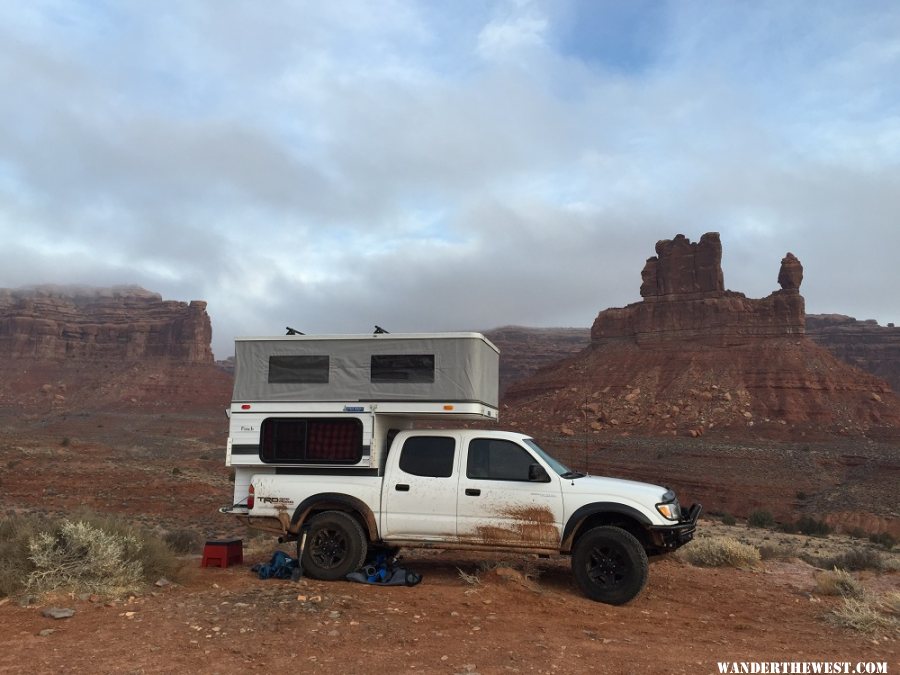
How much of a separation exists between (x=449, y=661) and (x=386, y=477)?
3222 millimetres

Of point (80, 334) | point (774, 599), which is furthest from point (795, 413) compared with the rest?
point (80, 334)

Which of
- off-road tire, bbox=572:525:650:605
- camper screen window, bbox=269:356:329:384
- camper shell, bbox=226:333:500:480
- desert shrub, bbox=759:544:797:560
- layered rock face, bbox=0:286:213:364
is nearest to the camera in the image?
off-road tire, bbox=572:525:650:605

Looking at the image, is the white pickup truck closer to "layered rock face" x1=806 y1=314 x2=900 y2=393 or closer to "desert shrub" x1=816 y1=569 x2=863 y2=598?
"desert shrub" x1=816 y1=569 x2=863 y2=598

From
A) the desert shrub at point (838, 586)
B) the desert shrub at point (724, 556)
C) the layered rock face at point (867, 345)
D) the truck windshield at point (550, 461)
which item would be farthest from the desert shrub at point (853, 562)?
the layered rock face at point (867, 345)

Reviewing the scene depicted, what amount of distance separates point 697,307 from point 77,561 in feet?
260

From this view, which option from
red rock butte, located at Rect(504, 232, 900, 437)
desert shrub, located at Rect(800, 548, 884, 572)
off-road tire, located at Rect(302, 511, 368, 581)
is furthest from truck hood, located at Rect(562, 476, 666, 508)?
red rock butte, located at Rect(504, 232, 900, 437)

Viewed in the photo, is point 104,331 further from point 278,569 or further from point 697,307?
point 278,569

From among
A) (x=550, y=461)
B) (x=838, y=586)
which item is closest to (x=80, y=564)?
(x=550, y=461)

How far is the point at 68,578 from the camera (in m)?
6.75

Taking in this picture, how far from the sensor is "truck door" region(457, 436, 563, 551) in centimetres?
738

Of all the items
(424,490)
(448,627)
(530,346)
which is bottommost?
(448,627)

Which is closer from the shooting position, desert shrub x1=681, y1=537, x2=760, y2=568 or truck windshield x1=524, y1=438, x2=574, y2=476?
truck windshield x1=524, y1=438, x2=574, y2=476

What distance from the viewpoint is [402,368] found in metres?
8.16

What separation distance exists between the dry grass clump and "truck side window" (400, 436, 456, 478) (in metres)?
2.99
